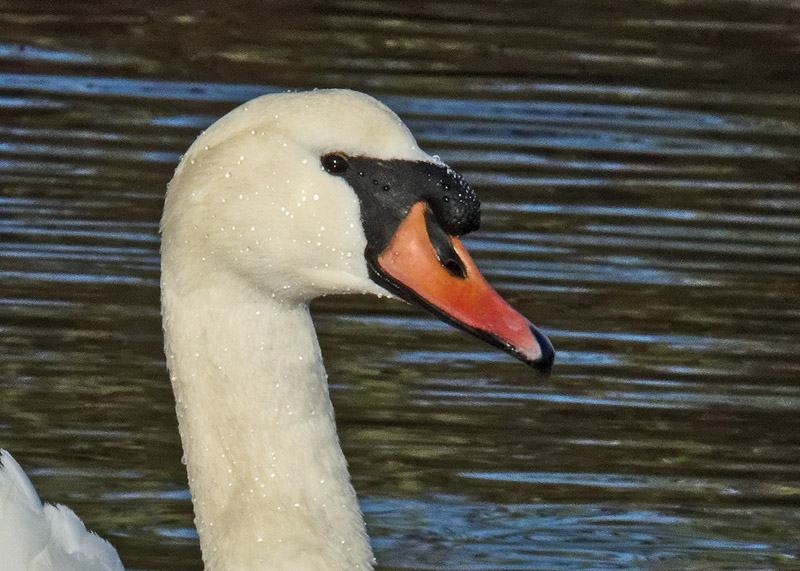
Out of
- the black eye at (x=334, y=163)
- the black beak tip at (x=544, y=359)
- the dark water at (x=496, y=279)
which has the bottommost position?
the dark water at (x=496, y=279)

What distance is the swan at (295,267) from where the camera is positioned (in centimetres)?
506

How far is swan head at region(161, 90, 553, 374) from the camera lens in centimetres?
505

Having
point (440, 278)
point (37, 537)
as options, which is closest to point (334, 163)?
point (440, 278)

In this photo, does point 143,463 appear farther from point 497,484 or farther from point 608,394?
point 608,394

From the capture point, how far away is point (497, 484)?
762 centimetres

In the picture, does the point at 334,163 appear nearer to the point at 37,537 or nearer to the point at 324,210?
Answer: the point at 324,210

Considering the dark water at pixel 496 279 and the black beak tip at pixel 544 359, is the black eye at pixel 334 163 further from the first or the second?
the dark water at pixel 496 279

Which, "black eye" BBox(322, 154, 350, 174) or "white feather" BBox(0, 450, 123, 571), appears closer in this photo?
"black eye" BBox(322, 154, 350, 174)

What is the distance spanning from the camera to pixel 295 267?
5082 mm

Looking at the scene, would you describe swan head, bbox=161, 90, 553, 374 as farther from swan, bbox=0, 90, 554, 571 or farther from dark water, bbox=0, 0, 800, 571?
dark water, bbox=0, 0, 800, 571

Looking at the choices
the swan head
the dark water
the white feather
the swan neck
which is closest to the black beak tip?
the swan head

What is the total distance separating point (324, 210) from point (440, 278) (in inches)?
12.9

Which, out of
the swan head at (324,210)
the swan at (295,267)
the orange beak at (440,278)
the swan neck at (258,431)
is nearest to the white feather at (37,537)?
the swan neck at (258,431)

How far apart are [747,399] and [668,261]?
1.53 m
